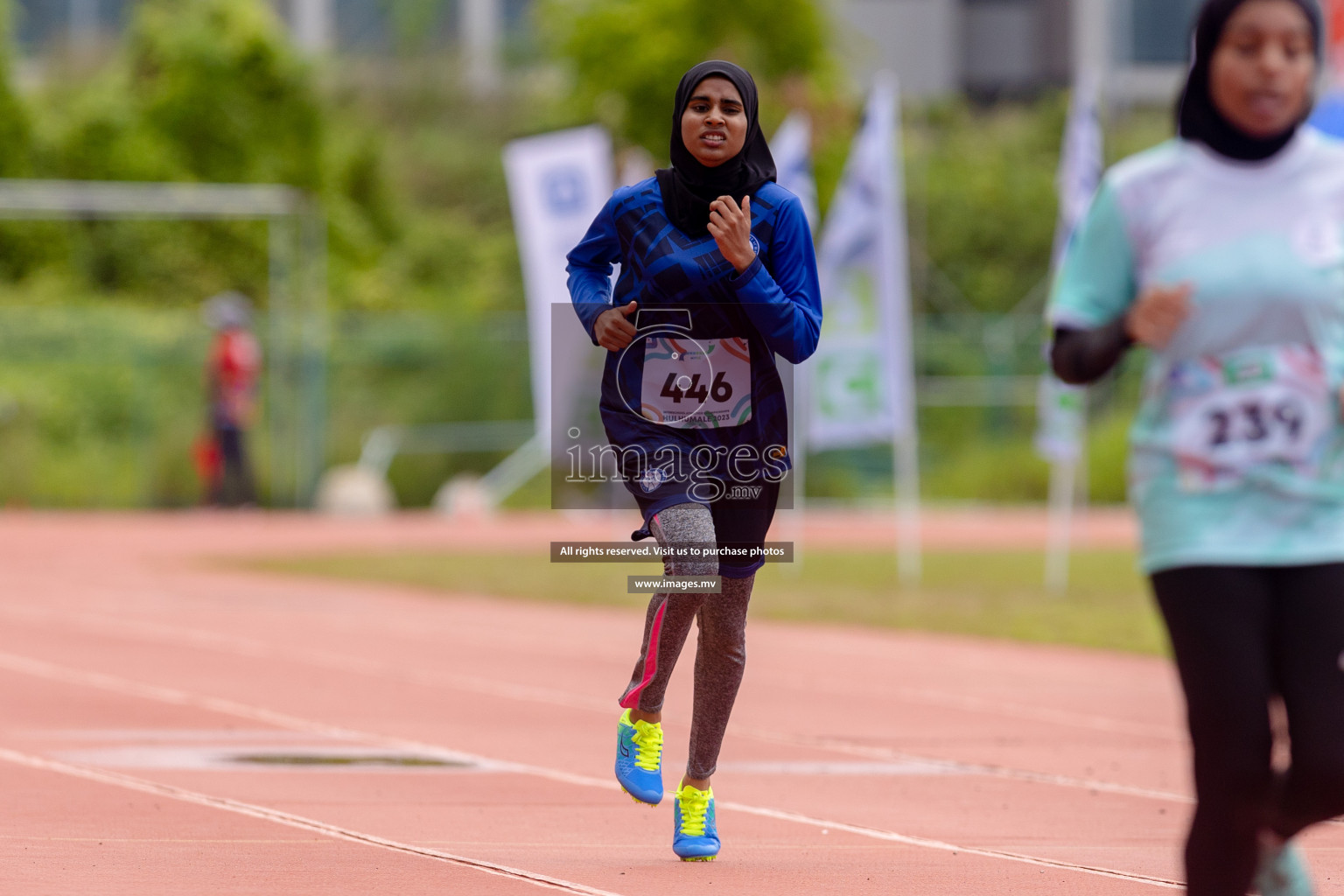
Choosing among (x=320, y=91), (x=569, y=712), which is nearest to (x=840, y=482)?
(x=569, y=712)

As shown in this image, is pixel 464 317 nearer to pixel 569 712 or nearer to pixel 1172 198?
pixel 569 712

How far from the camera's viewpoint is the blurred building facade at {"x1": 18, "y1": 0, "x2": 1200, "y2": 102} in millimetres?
51625

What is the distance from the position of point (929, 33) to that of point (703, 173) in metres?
53.3

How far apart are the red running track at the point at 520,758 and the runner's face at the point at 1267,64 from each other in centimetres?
239

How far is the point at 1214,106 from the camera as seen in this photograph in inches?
165

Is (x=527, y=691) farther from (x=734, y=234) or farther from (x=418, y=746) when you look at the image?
(x=734, y=234)

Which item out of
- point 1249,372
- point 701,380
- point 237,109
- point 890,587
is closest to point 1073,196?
point 890,587

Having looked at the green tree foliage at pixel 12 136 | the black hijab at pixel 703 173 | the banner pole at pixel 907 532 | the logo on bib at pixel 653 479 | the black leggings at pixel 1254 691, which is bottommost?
the banner pole at pixel 907 532

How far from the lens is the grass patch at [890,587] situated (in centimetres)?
1487

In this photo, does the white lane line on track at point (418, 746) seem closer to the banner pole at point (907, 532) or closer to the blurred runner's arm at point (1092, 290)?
the blurred runner's arm at point (1092, 290)

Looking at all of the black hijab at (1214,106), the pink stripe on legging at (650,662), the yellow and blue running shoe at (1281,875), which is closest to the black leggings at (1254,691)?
the yellow and blue running shoe at (1281,875)

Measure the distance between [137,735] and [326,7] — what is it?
55.1 metres

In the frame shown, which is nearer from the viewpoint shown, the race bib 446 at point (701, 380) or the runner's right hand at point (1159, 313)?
the runner's right hand at point (1159, 313)

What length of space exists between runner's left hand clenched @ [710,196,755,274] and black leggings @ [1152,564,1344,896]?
5.80 feet
